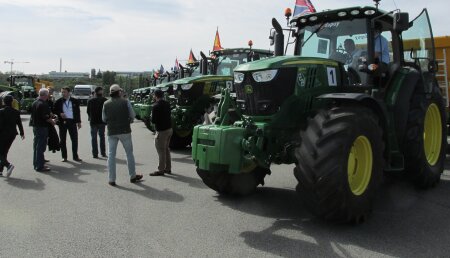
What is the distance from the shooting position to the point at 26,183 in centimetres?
817

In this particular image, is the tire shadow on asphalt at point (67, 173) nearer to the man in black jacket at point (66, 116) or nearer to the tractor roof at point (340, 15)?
the man in black jacket at point (66, 116)

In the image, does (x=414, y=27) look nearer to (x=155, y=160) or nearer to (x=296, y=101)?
(x=296, y=101)

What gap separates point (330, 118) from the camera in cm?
510

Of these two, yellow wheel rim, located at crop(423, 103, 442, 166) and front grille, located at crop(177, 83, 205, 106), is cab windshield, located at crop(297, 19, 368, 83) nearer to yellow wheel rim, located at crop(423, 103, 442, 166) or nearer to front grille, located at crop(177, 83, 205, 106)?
yellow wheel rim, located at crop(423, 103, 442, 166)

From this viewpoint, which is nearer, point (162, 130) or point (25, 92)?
point (162, 130)

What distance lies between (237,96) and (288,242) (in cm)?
218

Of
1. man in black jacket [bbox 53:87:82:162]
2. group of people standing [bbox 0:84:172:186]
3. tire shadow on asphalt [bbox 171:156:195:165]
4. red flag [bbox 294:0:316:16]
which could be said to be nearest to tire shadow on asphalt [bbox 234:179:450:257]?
group of people standing [bbox 0:84:172:186]

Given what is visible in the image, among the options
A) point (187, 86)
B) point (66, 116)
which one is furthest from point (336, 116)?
point (66, 116)

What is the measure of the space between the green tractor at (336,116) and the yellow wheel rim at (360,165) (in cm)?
1

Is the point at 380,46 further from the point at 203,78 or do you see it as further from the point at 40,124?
the point at 40,124

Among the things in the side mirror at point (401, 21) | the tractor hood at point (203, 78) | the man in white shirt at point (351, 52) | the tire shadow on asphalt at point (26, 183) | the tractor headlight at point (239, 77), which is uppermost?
the side mirror at point (401, 21)

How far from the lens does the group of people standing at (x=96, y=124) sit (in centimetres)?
813

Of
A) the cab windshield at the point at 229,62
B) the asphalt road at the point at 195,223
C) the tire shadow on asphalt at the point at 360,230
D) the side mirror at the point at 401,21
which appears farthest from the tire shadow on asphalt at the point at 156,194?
the cab windshield at the point at 229,62

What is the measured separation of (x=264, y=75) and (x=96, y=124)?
654 cm
